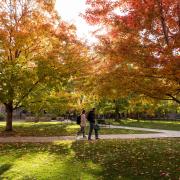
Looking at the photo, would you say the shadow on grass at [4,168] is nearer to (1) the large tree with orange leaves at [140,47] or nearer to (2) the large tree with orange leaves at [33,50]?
(1) the large tree with orange leaves at [140,47]

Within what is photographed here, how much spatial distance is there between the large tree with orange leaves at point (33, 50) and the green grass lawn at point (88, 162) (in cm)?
722

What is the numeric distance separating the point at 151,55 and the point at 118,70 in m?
1.35

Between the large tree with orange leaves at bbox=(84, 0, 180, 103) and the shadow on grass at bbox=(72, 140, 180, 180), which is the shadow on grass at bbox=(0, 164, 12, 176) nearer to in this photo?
the shadow on grass at bbox=(72, 140, 180, 180)

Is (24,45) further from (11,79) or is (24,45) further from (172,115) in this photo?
(172,115)

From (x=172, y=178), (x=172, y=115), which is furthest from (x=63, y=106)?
(x=172, y=115)

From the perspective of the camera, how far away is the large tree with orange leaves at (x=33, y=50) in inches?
913

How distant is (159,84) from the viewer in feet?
43.8

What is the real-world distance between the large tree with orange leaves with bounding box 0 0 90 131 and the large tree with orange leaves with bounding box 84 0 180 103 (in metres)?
9.64

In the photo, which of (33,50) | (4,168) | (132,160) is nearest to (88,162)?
(132,160)

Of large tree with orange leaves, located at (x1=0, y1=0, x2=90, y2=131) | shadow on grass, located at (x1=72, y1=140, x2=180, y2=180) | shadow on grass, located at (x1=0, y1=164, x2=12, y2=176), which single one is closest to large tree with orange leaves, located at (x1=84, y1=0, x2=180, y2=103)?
shadow on grass, located at (x1=72, y1=140, x2=180, y2=180)

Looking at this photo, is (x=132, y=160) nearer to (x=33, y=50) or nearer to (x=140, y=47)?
(x=140, y=47)

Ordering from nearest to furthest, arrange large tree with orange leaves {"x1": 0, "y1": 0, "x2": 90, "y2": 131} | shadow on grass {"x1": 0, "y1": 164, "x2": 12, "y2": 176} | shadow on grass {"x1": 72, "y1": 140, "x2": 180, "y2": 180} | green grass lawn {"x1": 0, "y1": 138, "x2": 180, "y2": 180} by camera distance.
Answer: green grass lawn {"x1": 0, "y1": 138, "x2": 180, "y2": 180}, shadow on grass {"x1": 72, "y1": 140, "x2": 180, "y2": 180}, shadow on grass {"x1": 0, "y1": 164, "x2": 12, "y2": 176}, large tree with orange leaves {"x1": 0, "y1": 0, "x2": 90, "y2": 131}

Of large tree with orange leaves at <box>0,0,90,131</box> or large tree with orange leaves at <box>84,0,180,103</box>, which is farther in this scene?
large tree with orange leaves at <box>0,0,90,131</box>

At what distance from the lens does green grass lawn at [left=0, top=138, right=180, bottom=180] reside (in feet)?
34.6
